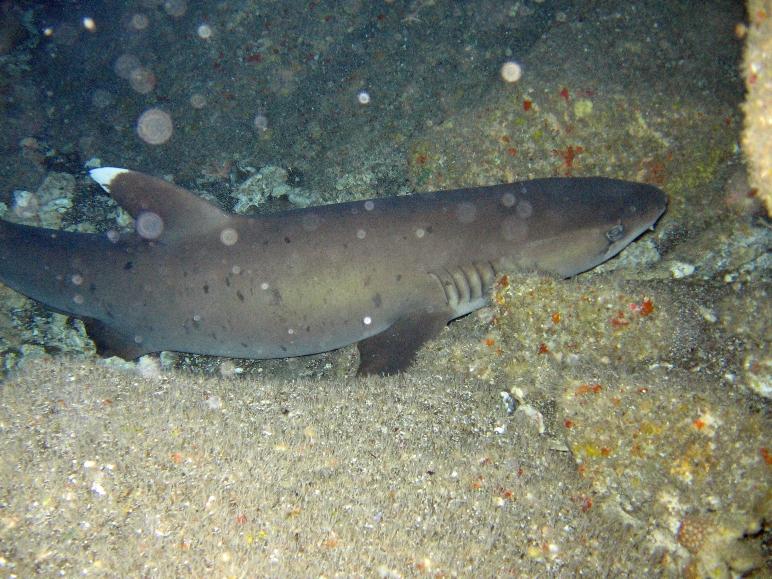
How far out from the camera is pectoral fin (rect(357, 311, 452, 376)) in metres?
3.51

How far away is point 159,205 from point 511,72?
3.56 m

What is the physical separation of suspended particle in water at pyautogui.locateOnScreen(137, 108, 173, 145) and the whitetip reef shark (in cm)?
248

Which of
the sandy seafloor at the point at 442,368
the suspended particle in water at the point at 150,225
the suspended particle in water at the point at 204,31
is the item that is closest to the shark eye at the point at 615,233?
the sandy seafloor at the point at 442,368

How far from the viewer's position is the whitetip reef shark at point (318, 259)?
3.54 meters

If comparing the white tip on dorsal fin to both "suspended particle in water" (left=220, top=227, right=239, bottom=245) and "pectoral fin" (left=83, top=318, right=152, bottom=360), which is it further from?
"pectoral fin" (left=83, top=318, right=152, bottom=360)

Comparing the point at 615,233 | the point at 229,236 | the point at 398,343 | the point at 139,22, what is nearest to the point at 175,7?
the point at 139,22

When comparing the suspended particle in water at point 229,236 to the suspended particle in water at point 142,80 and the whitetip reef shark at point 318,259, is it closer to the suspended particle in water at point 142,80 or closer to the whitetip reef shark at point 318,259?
the whitetip reef shark at point 318,259

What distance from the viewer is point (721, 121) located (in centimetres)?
393

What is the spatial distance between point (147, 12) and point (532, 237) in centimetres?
645

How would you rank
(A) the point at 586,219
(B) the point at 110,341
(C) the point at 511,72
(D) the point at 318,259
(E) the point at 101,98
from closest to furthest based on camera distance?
(D) the point at 318,259, (A) the point at 586,219, (B) the point at 110,341, (C) the point at 511,72, (E) the point at 101,98

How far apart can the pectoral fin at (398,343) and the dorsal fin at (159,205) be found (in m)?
1.53

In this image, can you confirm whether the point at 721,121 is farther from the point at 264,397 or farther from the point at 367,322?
the point at 264,397

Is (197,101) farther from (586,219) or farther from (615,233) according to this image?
(615,233)

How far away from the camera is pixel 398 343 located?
3.65m
